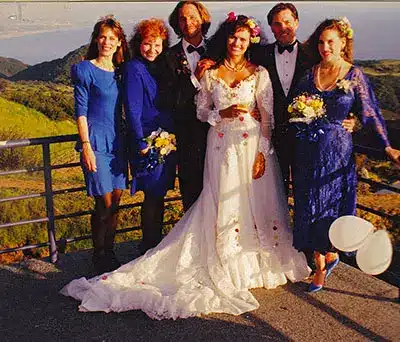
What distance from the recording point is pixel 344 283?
4.19 meters

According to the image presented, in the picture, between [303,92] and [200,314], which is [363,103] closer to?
[303,92]

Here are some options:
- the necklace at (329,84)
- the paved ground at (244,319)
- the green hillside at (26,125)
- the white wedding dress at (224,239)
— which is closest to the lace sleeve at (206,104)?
the white wedding dress at (224,239)

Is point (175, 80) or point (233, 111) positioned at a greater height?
point (175, 80)

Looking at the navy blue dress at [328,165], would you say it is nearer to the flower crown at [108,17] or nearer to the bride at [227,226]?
the bride at [227,226]

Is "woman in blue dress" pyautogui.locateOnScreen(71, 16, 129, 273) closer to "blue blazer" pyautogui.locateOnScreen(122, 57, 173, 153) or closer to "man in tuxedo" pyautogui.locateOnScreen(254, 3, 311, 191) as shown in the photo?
"blue blazer" pyautogui.locateOnScreen(122, 57, 173, 153)

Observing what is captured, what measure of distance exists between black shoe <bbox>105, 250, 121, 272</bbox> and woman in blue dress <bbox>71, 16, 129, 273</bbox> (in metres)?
0.41

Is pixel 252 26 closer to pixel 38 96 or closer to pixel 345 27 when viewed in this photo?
pixel 345 27

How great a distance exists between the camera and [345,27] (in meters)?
3.69

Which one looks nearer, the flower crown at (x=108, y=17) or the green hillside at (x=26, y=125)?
the flower crown at (x=108, y=17)

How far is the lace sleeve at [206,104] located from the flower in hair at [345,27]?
2.97 feet

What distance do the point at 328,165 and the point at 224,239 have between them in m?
0.87

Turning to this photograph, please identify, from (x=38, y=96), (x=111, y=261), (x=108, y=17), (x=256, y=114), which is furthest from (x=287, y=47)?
(x=38, y=96)

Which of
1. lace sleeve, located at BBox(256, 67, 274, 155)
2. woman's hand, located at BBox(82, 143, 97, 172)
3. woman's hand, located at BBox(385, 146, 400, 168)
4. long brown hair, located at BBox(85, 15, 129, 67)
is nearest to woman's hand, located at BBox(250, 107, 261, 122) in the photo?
lace sleeve, located at BBox(256, 67, 274, 155)

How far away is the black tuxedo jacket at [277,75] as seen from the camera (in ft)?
13.4
